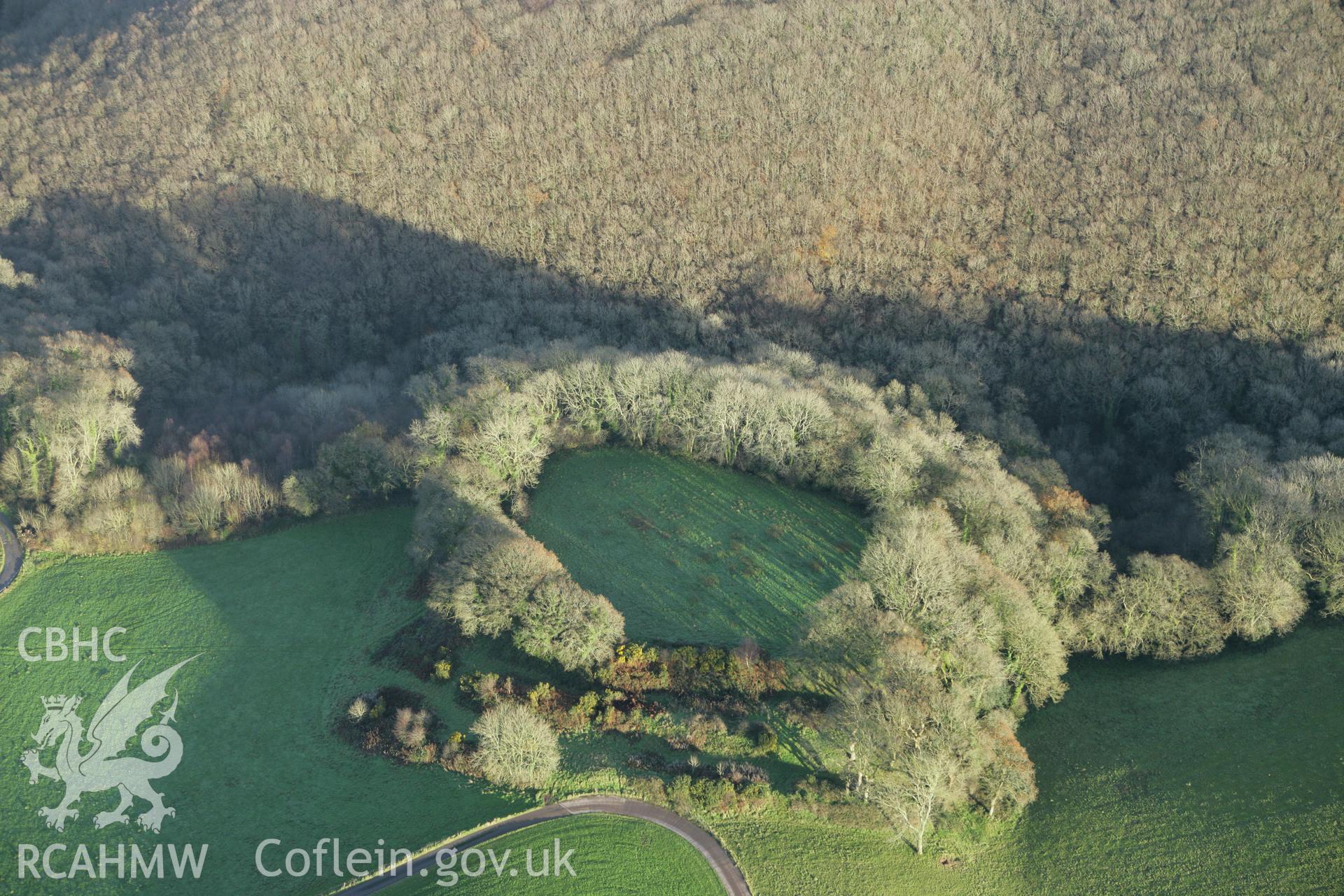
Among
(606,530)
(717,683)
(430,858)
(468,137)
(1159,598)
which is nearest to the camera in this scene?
(430,858)

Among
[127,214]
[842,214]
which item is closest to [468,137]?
[127,214]

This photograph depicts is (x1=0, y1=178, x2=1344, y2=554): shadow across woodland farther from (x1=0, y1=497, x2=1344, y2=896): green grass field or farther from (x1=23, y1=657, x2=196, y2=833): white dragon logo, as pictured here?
(x1=23, y1=657, x2=196, y2=833): white dragon logo

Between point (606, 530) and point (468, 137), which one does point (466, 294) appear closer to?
point (468, 137)

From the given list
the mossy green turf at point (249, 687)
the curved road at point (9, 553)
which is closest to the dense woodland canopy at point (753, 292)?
the curved road at point (9, 553)

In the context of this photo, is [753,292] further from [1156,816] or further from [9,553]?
[9,553]

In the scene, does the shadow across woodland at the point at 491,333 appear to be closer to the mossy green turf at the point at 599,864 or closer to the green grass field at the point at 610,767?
the green grass field at the point at 610,767

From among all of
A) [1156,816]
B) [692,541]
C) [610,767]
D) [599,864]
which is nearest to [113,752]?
[610,767]
